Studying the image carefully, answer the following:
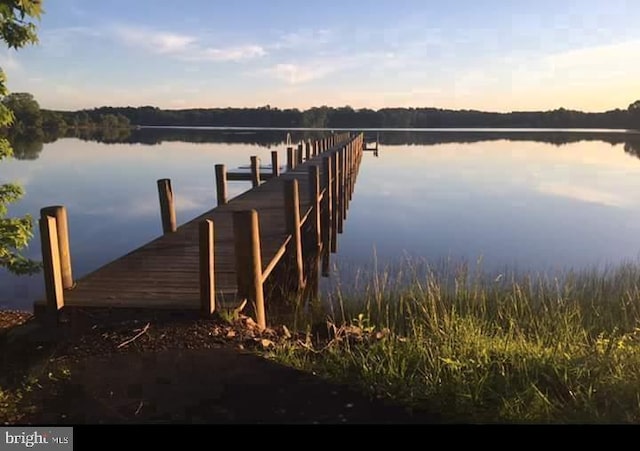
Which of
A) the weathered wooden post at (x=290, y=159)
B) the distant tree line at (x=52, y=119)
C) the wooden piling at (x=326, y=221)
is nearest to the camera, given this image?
the wooden piling at (x=326, y=221)

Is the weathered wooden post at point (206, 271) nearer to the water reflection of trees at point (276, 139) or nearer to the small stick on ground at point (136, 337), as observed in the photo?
the small stick on ground at point (136, 337)

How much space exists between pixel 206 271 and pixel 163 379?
150cm

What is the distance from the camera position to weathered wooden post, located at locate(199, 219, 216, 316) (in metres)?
5.67

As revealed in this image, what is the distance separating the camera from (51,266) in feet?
18.3

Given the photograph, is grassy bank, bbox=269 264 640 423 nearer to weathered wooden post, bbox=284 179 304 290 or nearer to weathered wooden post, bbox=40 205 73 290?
weathered wooden post, bbox=40 205 73 290

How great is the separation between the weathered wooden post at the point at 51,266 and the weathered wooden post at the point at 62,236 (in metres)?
0.09

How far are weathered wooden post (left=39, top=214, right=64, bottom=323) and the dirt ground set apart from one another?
0.26 metres

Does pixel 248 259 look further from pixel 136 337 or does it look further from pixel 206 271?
pixel 136 337

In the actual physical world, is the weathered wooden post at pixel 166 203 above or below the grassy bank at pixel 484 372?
above

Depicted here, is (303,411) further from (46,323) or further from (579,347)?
(46,323)

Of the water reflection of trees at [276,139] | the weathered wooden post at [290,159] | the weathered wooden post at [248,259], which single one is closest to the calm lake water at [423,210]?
the weathered wooden post at [290,159]

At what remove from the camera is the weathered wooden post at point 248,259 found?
6.12 m

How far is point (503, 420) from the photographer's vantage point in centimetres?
370

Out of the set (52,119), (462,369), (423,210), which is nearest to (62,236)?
(462,369)
